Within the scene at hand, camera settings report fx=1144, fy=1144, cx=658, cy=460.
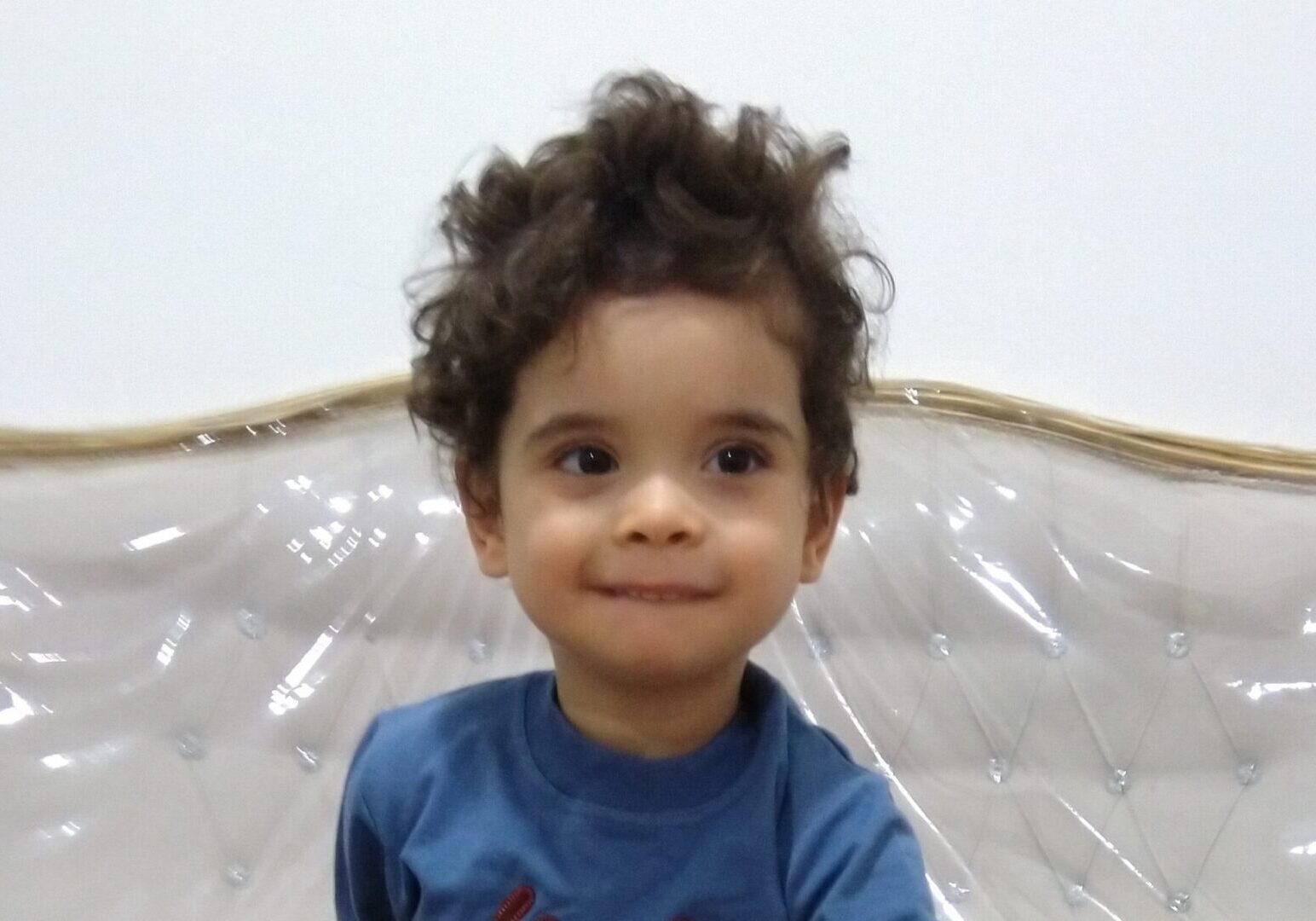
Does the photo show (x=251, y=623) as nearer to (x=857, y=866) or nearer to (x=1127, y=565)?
(x=857, y=866)

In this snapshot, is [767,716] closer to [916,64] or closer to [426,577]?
[426,577]

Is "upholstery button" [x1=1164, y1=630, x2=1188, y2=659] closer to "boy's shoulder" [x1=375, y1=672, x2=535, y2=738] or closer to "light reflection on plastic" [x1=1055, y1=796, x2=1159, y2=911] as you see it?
"light reflection on plastic" [x1=1055, y1=796, x2=1159, y2=911]

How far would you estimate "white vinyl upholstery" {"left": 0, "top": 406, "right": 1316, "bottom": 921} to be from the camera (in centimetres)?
115

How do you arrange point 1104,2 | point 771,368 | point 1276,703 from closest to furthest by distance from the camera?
point 771,368 → point 1276,703 → point 1104,2

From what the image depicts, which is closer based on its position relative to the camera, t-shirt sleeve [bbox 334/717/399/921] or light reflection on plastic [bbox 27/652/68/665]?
t-shirt sleeve [bbox 334/717/399/921]

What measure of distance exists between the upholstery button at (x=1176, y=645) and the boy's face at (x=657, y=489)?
683mm

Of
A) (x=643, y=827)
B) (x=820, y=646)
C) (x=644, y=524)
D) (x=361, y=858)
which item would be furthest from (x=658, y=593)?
(x=820, y=646)

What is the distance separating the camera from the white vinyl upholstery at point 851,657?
45.1 inches

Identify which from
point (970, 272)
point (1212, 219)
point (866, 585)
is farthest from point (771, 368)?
point (1212, 219)

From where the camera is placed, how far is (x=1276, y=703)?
1147mm

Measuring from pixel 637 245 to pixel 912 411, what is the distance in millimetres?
665

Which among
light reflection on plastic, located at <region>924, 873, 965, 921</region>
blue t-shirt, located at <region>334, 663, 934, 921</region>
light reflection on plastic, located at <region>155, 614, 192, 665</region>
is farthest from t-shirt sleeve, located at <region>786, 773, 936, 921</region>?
light reflection on plastic, located at <region>155, 614, 192, 665</region>

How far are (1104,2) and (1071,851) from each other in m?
0.91

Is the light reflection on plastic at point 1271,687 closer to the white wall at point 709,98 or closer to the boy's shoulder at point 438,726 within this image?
the white wall at point 709,98
